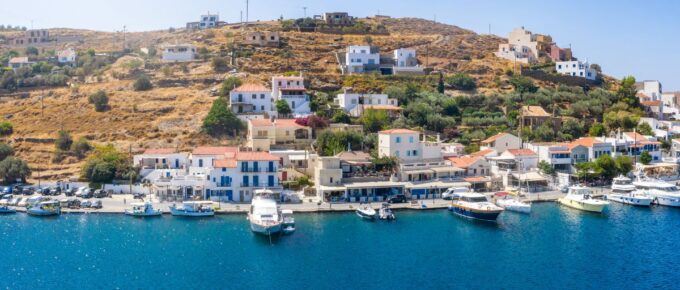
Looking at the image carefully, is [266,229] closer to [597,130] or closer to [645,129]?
[597,130]

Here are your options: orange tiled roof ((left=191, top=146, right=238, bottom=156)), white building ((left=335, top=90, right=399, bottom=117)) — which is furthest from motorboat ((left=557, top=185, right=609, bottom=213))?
orange tiled roof ((left=191, top=146, right=238, bottom=156))

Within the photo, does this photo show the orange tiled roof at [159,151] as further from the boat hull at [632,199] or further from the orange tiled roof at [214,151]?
the boat hull at [632,199]

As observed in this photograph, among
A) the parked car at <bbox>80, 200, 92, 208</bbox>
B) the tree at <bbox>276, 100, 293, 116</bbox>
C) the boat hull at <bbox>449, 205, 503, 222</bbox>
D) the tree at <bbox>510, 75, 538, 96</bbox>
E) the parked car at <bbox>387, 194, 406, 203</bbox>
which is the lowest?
the boat hull at <bbox>449, 205, 503, 222</bbox>

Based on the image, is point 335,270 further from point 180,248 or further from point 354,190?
point 354,190

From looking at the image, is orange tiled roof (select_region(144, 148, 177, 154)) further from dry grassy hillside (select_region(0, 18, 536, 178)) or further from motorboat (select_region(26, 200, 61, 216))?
motorboat (select_region(26, 200, 61, 216))

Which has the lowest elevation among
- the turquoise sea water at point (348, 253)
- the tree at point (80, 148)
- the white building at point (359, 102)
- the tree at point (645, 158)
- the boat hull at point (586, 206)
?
the turquoise sea water at point (348, 253)

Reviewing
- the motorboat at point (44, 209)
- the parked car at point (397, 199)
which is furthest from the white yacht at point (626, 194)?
the motorboat at point (44, 209)
